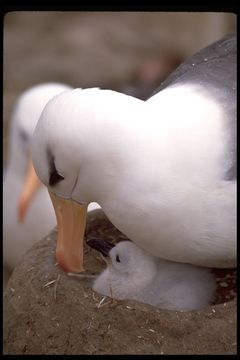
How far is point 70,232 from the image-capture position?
6.43 ft

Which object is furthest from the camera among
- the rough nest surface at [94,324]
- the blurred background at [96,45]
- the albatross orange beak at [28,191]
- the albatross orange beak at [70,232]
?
the blurred background at [96,45]

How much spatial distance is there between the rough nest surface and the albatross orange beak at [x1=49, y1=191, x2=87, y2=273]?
32 mm

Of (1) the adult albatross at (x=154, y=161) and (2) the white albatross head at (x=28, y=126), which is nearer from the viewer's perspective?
(1) the adult albatross at (x=154, y=161)

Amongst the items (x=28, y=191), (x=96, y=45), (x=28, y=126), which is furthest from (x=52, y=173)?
(x=96, y=45)

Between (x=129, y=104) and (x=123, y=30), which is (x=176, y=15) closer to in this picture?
(x=123, y=30)

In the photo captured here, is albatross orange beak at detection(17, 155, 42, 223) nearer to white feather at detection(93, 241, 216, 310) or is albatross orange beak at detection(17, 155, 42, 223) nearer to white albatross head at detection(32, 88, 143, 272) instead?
white feather at detection(93, 241, 216, 310)

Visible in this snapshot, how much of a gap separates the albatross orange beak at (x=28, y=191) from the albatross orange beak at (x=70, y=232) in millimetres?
1097

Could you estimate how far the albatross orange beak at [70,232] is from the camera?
1934 mm

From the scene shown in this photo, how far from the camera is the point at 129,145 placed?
70.1 inches

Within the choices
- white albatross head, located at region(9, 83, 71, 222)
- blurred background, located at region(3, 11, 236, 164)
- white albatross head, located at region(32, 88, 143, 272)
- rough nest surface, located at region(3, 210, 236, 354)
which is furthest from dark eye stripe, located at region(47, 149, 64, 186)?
blurred background, located at region(3, 11, 236, 164)

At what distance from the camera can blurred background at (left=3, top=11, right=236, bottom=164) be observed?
482 centimetres

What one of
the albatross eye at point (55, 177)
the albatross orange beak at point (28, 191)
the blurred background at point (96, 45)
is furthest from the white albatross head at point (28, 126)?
the blurred background at point (96, 45)

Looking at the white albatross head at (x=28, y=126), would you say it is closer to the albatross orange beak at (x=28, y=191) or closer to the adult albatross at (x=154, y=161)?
the albatross orange beak at (x=28, y=191)

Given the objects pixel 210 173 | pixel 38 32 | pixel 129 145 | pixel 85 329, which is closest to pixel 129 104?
pixel 129 145
